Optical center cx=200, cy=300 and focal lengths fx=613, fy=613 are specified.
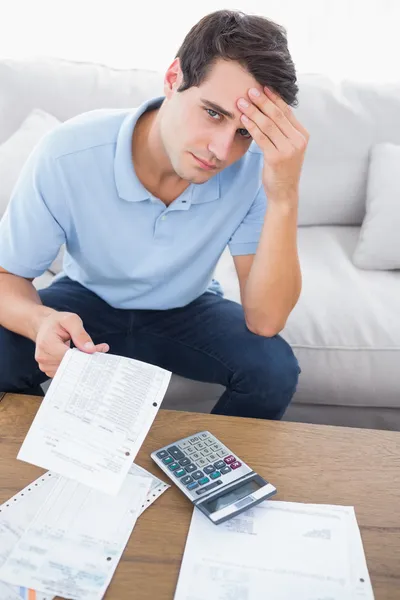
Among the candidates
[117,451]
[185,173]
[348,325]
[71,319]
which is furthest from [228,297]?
[117,451]

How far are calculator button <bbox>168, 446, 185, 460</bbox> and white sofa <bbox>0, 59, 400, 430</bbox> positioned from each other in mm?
498

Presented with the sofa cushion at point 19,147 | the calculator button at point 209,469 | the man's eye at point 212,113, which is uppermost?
the man's eye at point 212,113

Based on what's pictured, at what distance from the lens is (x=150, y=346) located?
1.37 metres

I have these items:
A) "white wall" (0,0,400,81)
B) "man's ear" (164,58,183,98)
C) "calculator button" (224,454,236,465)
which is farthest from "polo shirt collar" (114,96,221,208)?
"white wall" (0,0,400,81)

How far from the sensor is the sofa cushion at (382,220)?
173cm

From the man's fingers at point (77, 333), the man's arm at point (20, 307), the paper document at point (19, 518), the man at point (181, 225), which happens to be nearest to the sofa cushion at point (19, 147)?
the man at point (181, 225)

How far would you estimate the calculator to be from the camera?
0.88m

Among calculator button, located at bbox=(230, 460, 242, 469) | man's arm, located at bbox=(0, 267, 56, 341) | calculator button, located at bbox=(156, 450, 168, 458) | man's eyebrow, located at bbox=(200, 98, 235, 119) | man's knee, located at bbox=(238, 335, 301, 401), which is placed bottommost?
man's knee, located at bbox=(238, 335, 301, 401)

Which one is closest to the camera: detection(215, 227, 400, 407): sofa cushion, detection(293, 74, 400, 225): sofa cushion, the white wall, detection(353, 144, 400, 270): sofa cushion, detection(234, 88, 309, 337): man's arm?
A: detection(234, 88, 309, 337): man's arm

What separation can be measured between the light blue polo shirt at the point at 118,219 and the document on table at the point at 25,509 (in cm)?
48

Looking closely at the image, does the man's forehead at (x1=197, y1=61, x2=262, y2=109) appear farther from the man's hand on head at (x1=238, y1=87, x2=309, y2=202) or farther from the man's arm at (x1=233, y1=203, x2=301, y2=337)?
the man's arm at (x1=233, y1=203, x2=301, y2=337)

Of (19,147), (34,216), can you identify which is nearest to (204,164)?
(34,216)

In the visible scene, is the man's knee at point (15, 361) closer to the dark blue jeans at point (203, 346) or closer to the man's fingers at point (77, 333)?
the dark blue jeans at point (203, 346)

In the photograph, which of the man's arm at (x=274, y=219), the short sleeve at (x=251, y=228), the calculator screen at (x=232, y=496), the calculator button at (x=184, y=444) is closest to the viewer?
the calculator screen at (x=232, y=496)
